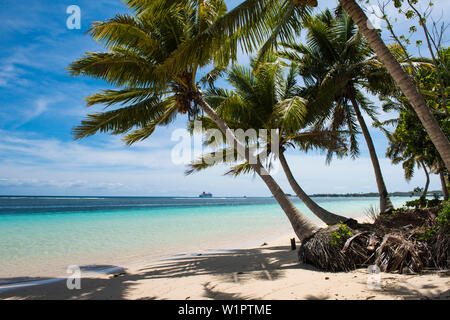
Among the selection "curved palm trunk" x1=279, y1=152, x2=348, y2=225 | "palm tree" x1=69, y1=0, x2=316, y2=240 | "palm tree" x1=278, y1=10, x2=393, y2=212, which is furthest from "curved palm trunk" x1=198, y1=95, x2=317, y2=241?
"palm tree" x1=278, y1=10, x2=393, y2=212

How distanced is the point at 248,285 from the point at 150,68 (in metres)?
5.65

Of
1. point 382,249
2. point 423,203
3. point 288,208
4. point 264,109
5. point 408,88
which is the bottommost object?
point 382,249

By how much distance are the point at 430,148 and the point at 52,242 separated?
603 inches

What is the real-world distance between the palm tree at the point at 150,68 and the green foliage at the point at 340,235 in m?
0.69

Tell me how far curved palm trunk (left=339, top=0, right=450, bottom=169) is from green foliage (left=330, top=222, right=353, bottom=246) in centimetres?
203

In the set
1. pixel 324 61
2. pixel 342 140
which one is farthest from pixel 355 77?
pixel 342 140

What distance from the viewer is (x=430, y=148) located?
33.8 ft

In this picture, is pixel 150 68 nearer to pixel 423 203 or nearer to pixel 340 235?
pixel 340 235

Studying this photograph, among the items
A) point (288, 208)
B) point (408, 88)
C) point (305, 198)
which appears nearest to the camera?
point (408, 88)

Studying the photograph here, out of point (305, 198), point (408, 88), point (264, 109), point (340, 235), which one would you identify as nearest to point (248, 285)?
point (340, 235)

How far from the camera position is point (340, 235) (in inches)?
210

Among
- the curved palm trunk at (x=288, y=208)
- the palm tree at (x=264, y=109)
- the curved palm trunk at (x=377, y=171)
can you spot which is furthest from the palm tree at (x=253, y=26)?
the curved palm trunk at (x=377, y=171)

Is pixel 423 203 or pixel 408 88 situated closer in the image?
pixel 408 88

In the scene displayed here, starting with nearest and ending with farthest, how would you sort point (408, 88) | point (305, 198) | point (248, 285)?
point (408, 88), point (248, 285), point (305, 198)
